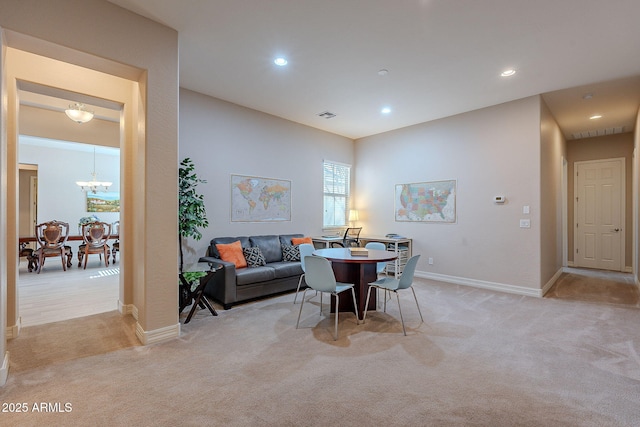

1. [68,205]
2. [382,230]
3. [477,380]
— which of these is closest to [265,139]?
[382,230]

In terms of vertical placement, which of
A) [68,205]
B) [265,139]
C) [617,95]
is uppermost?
[617,95]

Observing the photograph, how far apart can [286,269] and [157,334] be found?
1.90 m

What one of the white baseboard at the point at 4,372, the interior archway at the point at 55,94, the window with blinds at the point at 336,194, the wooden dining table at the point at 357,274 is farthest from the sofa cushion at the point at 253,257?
the white baseboard at the point at 4,372

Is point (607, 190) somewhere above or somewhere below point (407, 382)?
above

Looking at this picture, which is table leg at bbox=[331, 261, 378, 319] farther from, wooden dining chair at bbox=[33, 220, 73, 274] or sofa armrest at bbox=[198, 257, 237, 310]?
wooden dining chair at bbox=[33, 220, 73, 274]

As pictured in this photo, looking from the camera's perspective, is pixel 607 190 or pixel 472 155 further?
pixel 607 190

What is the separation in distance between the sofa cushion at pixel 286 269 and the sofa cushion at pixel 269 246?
41 centimetres

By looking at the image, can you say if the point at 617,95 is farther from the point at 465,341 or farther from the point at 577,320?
the point at 465,341

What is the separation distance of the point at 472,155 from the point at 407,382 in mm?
4150

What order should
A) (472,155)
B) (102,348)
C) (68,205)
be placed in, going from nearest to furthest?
1. (102,348)
2. (472,155)
3. (68,205)

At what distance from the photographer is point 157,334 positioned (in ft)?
9.00

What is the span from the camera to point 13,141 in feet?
9.36

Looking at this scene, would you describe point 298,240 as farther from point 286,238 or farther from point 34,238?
point 34,238

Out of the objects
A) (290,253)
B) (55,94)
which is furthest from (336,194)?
(55,94)
